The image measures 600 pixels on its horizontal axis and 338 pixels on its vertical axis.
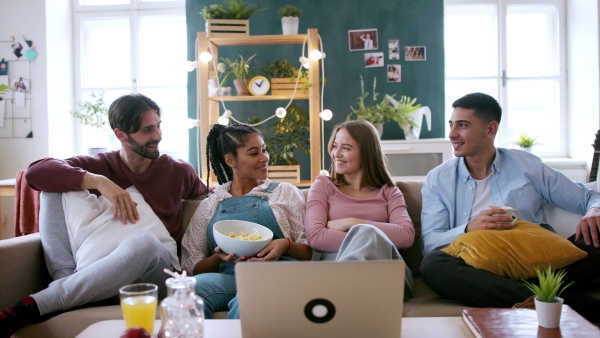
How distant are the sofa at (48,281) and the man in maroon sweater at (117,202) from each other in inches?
1.7

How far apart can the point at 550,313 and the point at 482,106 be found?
128cm

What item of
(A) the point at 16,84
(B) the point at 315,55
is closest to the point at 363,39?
(B) the point at 315,55

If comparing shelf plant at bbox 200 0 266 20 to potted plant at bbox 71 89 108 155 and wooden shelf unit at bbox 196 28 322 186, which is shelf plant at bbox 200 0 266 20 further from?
potted plant at bbox 71 89 108 155

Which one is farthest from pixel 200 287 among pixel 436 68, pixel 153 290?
pixel 436 68

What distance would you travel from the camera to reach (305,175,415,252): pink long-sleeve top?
6.45ft

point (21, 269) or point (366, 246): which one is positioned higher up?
point (366, 246)

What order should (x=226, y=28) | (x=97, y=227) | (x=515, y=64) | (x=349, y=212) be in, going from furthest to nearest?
(x=515, y=64), (x=226, y=28), (x=349, y=212), (x=97, y=227)

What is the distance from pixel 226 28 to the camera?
3.87 meters

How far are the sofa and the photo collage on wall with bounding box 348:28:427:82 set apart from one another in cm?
253

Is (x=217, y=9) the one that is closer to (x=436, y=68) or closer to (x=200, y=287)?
(x=436, y=68)

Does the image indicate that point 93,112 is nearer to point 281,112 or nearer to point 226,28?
point 226,28

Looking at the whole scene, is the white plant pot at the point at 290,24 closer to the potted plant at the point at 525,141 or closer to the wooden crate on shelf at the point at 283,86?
the wooden crate on shelf at the point at 283,86

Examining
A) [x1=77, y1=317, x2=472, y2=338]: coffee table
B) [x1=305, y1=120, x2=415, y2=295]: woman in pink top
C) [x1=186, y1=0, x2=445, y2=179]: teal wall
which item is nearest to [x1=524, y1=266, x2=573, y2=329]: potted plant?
[x1=77, y1=317, x2=472, y2=338]: coffee table

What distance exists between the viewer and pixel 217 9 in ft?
12.7
